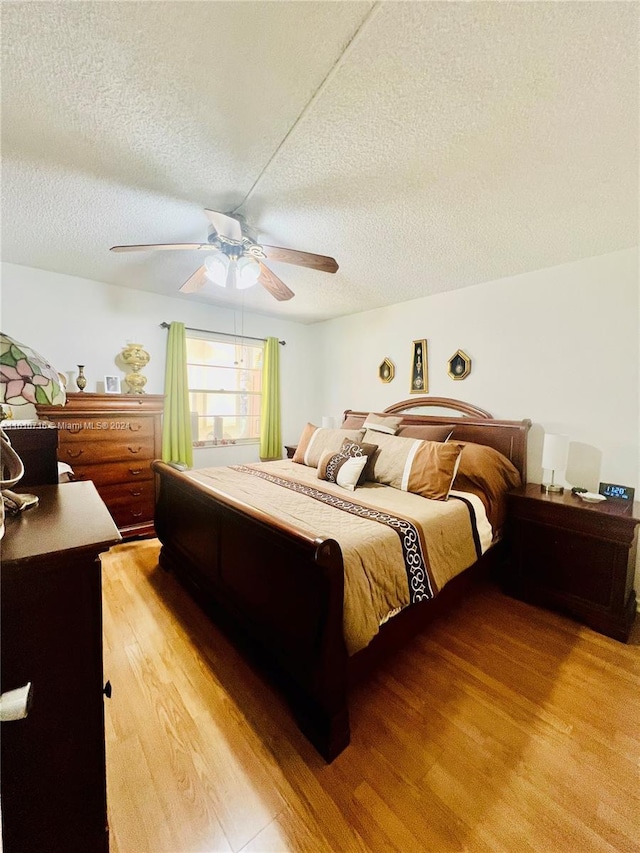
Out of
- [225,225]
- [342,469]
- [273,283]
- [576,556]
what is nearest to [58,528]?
[225,225]

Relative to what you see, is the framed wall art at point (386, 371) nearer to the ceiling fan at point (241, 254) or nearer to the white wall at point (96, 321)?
the white wall at point (96, 321)

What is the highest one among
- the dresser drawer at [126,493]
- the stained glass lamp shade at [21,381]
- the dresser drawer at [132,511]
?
the stained glass lamp shade at [21,381]

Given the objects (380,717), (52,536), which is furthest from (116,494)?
(380,717)

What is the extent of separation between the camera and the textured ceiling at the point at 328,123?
0.96 meters

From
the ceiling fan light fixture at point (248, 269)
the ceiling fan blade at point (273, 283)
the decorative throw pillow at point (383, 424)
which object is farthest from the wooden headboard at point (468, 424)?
the ceiling fan light fixture at point (248, 269)

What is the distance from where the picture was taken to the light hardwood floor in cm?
106

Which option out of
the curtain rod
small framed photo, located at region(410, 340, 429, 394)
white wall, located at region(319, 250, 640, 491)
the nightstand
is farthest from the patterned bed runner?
the curtain rod

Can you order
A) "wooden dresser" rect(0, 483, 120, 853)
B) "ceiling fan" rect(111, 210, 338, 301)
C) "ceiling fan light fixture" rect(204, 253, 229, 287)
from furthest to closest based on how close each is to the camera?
"ceiling fan light fixture" rect(204, 253, 229, 287) → "ceiling fan" rect(111, 210, 338, 301) → "wooden dresser" rect(0, 483, 120, 853)

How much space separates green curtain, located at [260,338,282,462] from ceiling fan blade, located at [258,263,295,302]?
1.73 meters

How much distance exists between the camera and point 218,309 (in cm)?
385

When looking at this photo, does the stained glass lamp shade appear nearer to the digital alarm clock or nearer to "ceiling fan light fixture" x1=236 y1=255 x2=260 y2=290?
"ceiling fan light fixture" x1=236 y1=255 x2=260 y2=290

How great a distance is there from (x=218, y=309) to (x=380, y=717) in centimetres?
384

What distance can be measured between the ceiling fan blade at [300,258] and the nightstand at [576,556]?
1999mm

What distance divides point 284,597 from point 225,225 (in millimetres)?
1795
